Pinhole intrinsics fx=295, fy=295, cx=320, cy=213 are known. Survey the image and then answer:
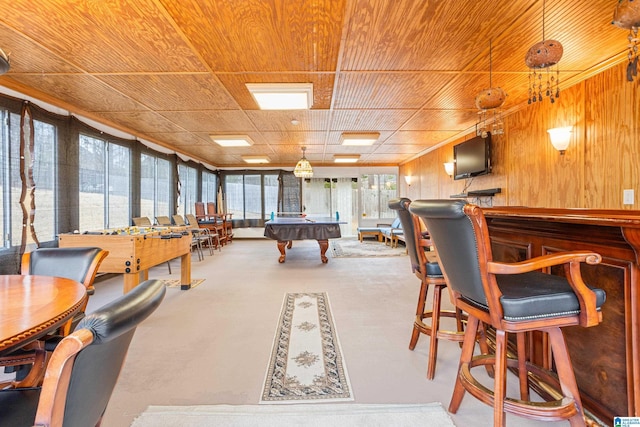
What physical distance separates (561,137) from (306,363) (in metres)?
3.41

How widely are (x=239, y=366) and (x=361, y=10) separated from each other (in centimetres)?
250

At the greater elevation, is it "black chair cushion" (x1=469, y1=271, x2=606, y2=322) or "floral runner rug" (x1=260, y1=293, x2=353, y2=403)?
"black chair cushion" (x1=469, y1=271, x2=606, y2=322)

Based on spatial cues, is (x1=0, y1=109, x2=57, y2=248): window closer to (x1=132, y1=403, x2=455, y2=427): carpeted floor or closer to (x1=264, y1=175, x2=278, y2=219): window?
(x1=132, y1=403, x2=455, y2=427): carpeted floor

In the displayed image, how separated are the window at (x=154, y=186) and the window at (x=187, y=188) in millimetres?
522

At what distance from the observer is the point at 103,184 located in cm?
448

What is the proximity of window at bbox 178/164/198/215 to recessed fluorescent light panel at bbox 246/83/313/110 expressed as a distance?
14.1ft

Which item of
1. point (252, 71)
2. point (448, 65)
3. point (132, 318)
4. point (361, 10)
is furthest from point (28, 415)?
point (448, 65)

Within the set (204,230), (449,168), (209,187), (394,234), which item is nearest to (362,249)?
(394,234)

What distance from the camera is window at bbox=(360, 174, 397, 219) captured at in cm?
937

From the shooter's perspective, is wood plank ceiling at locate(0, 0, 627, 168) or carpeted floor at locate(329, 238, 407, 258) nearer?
wood plank ceiling at locate(0, 0, 627, 168)

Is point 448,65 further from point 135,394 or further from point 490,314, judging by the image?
point 135,394

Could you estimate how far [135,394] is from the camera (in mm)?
1727

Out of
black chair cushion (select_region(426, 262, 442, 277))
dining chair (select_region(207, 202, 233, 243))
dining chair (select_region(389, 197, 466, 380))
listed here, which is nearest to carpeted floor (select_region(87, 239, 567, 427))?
dining chair (select_region(389, 197, 466, 380))

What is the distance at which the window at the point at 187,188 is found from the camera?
273 inches
